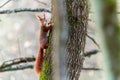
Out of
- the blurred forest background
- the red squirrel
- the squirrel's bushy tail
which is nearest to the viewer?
the red squirrel

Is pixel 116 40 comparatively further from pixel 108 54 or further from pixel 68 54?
pixel 68 54

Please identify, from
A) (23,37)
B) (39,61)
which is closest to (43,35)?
(39,61)

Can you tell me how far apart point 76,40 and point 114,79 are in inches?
75.9

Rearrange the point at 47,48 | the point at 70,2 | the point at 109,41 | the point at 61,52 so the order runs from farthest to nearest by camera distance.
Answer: the point at 47,48 → the point at 70,2 → the point at 61,52 → the point at 109,41

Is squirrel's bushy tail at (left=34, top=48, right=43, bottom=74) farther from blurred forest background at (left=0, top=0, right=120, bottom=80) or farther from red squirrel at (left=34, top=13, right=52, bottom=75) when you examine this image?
blurred forest background at (left=0, top=0, right=120, bottom=80)

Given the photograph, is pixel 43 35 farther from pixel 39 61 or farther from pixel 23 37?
pixel 23 37

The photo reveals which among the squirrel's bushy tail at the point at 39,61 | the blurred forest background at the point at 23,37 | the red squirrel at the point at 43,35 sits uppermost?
the red squirrel at the point at 43,35

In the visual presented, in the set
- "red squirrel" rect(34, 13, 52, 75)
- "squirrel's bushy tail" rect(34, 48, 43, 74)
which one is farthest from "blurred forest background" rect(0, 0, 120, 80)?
"red squirrel" rect(34, 13, 52, 75)

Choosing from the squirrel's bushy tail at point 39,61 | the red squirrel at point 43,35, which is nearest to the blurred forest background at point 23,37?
the squirrel's bushy tail at point 39,61

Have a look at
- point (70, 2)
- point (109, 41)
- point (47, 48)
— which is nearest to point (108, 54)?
point (109, 41)

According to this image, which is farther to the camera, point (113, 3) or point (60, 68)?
point (60, 68)

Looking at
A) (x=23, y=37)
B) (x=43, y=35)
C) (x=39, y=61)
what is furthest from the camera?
(x=23, y=37)

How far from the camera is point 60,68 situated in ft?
2.86

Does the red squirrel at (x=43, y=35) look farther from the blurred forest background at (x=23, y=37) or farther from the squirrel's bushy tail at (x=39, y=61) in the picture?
the blurred forest background at (x=23, y=37)
